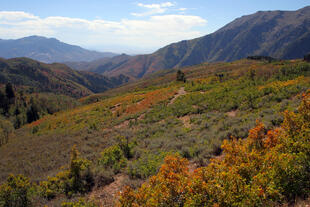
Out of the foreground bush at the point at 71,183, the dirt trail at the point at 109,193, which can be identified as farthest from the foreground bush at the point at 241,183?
the foreground bush at the point at 71,183

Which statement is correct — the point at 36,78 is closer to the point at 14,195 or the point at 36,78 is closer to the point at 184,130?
A: the point at 184,130

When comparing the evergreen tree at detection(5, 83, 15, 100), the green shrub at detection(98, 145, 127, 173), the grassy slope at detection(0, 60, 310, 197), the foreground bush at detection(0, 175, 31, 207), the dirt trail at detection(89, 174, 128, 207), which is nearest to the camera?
the dirt trail at detection(89, 174, 128, 207)

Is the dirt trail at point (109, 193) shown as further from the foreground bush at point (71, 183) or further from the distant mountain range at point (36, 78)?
the distant mountain range at point (36, 78)

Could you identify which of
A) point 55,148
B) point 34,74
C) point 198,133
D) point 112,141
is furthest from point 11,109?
point 34,74

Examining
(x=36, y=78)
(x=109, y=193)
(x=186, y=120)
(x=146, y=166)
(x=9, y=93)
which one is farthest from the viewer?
(x=36, y=78)

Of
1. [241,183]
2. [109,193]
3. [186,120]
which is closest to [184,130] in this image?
[186,120]

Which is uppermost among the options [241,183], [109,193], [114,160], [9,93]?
[241,183]

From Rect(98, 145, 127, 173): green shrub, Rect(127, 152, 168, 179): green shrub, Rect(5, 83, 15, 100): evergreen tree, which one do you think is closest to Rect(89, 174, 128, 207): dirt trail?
Rect(127, 152, 168, 179): green shrub

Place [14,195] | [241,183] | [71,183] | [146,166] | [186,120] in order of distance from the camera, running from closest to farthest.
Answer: [241,183]
[14,195]
[71,183]
[146,166]
[186,120]

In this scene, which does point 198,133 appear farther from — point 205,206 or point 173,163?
point 205,206

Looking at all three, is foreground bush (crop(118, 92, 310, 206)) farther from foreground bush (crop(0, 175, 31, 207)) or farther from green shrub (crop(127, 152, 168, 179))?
foreground bush (crop(0, 175, 31, 207))

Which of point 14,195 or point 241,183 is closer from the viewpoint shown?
point 241,183

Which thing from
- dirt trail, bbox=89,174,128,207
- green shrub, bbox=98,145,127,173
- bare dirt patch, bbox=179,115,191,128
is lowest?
dirt trail, bbox=89,174,128,207

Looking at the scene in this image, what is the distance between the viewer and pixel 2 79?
460 ft
